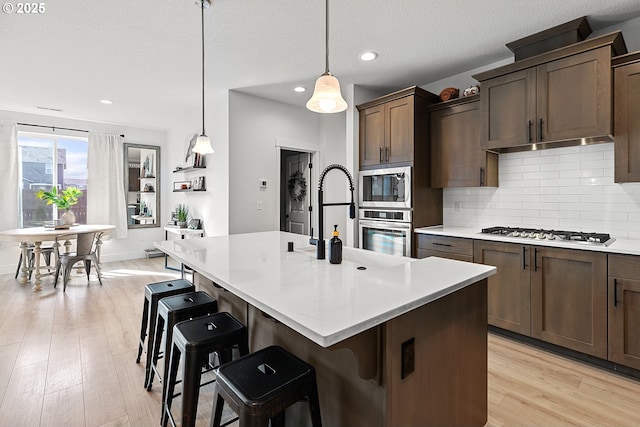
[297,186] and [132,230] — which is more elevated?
[297,186]

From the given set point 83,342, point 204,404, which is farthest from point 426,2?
point 83,342

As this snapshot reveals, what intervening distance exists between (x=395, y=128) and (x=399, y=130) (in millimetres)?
65

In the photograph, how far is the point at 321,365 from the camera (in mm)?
1417

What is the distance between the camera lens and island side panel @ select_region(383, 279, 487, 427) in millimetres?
1142

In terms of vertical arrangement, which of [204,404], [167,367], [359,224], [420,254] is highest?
[359,224]

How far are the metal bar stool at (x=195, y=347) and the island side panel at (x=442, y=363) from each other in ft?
2.67

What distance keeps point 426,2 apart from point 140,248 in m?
6.68

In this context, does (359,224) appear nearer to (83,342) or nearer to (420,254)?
(420,254)

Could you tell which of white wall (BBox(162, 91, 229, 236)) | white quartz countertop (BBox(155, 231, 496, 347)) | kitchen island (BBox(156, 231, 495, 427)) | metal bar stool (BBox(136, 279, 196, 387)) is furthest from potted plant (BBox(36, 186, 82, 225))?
kitchen island (BBox(156, 231, 495, 427))

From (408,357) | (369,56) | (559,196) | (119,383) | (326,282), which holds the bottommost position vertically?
(119,383)

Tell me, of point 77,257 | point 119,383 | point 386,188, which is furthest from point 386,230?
point 77,257

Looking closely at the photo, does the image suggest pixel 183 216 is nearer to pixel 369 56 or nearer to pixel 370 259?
pixel 369 56

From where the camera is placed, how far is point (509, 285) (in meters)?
2.72

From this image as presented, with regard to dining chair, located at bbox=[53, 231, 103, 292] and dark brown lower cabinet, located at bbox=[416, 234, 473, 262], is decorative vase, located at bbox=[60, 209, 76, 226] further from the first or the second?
dark brown lower cabinet, located at bbox=[416, 234, 473, 262]
